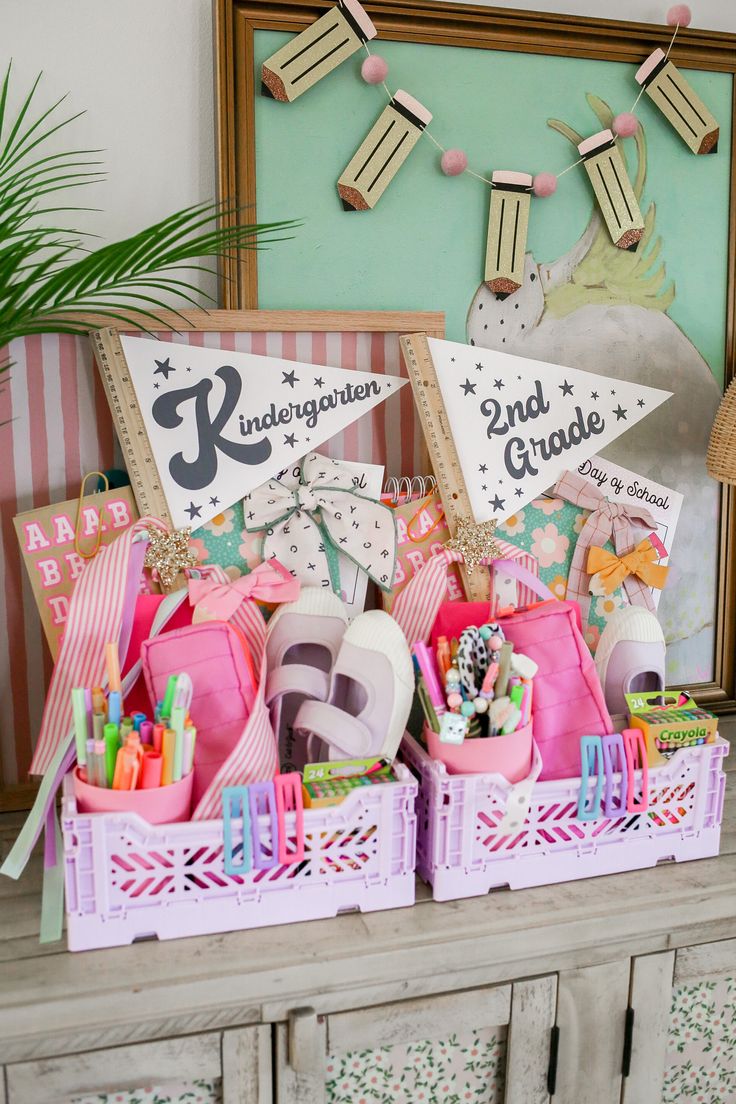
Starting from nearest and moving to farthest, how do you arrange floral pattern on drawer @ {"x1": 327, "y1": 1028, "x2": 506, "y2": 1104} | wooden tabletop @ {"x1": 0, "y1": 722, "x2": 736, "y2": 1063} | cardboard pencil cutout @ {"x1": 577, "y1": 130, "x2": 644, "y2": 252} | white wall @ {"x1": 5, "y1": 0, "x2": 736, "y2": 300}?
wooden tabletop @ {"x1": 0, "y1": 722, "x2": 736, "y2": 1063} → floral pattern on drawer @ {"x1": 327, "y1": 1028, "x2": 506, "y2": 1104} → white wall @ {"x1": 5, "y1": 0, "x2": 736, "y2": 300} → cardboard pencil cutout @ {"x1": 577, "y1": 130, "x2": 644, "y2": 252}

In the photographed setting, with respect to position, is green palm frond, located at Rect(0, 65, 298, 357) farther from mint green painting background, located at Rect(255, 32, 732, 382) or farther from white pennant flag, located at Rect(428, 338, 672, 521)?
white pennant flag, located at Rect(428, 338, 672, 521)

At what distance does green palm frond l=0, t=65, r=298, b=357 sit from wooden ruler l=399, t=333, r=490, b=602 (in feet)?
0.90

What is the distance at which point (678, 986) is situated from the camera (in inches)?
44.8

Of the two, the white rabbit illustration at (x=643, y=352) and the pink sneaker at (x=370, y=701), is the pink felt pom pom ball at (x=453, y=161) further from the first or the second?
the pink sneaker at (x=370, y=701)

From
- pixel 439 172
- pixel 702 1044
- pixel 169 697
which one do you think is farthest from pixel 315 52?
pixel 702 1044

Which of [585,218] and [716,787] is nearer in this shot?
[716,787]

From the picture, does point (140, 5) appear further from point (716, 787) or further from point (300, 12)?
point (716, 787)

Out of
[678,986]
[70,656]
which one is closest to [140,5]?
[70,656]

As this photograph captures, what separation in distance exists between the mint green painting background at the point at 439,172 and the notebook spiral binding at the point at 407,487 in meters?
0.25

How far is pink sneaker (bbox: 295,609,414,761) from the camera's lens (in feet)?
3.68

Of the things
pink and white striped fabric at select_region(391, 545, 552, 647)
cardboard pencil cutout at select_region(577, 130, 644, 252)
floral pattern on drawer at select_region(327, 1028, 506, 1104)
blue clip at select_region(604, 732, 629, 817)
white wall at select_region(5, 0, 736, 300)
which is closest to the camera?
floral pattern on drawer at select_region(327, 1028, 506, 1104)

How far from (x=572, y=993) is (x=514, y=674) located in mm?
393

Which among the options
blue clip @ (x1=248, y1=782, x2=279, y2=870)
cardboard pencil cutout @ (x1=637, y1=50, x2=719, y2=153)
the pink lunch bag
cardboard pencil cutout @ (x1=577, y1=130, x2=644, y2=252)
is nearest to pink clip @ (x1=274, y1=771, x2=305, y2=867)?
blue clip @ (x1=248, y1=782, x2=279, y2=870)

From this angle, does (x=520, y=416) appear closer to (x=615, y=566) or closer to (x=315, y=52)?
(x=615, y=566)
